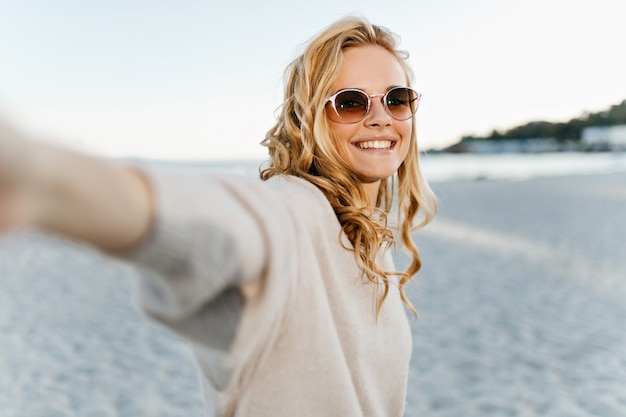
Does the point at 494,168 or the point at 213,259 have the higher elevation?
the point at 213,259

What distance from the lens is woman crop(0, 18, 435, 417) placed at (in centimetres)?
60

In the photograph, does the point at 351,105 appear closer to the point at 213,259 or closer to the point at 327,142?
the point at 327,142

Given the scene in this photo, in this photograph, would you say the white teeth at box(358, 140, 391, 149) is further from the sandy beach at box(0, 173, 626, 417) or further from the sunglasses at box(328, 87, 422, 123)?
the sandy beach at box(0, 173, 626, 417)

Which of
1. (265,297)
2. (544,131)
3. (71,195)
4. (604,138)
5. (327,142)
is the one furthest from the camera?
(544,131)

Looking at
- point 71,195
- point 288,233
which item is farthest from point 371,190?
point 71,195

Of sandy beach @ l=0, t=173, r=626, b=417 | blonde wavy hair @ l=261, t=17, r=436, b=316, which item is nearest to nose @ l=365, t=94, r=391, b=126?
blonde wavy hair @ l=261, t=17, r=436, b=316

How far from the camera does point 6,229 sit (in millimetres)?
513

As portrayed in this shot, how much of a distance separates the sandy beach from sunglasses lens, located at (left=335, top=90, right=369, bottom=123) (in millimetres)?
636

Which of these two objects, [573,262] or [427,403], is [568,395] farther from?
[573,262]

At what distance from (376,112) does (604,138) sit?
263ft

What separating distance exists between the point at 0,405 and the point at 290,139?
375 centimetres

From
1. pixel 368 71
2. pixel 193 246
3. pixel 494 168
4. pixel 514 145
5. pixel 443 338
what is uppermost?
pixel 368 71

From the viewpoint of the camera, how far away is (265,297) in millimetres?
769

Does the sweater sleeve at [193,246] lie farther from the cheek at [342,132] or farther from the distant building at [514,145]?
the distant building at [514,145]
